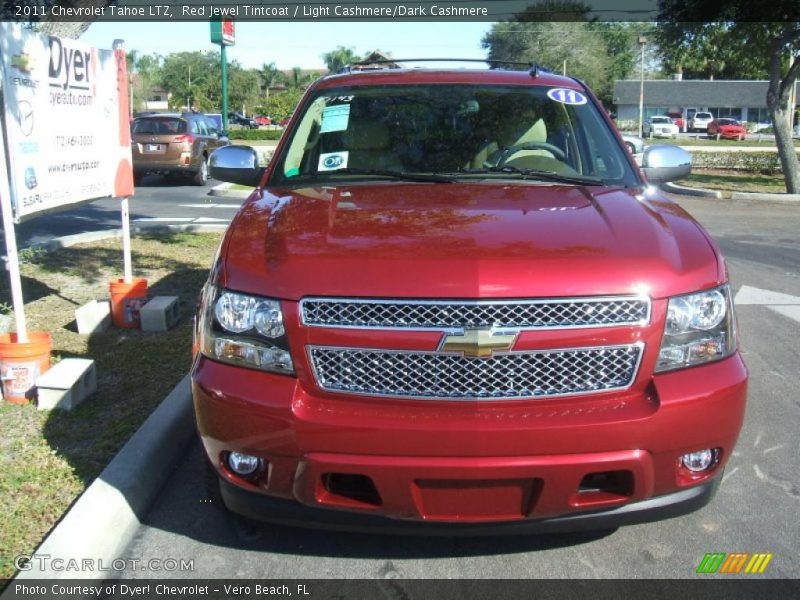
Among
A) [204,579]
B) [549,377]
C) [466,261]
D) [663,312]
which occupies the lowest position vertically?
[204,579]

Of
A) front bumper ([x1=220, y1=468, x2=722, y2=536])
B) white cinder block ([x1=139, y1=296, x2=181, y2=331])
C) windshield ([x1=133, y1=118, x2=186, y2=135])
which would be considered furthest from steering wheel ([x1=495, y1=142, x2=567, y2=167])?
windshield ([x1=133, y1=118, x2=186, y2=135])

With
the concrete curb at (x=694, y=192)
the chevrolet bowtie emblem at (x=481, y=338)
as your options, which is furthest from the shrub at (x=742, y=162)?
the chevrolet bowtie emblem at (x=481, y=338)

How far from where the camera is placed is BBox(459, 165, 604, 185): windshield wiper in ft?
12.6

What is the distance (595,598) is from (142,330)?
4.10 meters

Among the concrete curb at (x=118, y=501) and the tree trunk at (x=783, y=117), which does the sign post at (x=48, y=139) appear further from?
the tree trunk at (x=783, y=117)

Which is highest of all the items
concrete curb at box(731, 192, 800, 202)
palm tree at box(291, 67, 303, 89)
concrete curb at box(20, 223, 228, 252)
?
palm tree at box(291, 67, 303, 89)

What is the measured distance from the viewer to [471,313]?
264 cm

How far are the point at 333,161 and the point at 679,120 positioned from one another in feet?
245

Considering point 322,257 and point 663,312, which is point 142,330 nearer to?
point 322,257

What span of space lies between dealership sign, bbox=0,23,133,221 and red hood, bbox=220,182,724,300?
2215mm

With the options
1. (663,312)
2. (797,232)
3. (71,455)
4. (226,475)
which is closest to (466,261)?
(663,312)

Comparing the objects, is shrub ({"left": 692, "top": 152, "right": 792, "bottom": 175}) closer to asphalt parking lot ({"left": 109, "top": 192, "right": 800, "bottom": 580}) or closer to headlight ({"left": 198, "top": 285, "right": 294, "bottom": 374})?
asphalt parking lot ({"left": 109, "top": 192, "right": 800, "bottom": 580})

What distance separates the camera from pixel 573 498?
2674 mm

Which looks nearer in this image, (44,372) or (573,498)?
(573,498)
